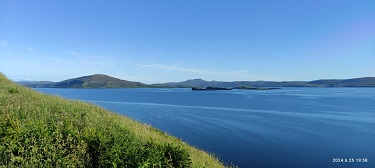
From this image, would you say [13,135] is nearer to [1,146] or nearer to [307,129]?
[1,146]

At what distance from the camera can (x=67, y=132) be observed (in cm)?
1005

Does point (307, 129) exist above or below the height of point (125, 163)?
below

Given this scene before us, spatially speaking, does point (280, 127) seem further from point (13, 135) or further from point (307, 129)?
point (13, 135)

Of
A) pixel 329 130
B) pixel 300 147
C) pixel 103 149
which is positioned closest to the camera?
pixel 103 149

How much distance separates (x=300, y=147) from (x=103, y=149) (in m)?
37.2

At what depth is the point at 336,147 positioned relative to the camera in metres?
40.2

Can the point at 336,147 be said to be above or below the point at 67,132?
below

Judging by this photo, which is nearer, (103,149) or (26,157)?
(26,157)

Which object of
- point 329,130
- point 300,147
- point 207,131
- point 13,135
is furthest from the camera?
point 329,130

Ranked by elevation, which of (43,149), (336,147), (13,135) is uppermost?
(13,135)

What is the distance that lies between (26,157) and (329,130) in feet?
185

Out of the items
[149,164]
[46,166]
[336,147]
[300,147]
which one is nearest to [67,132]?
[46,166]

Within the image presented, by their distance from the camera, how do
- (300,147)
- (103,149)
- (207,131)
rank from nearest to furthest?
(103,149) < (300,147) < (207,131)

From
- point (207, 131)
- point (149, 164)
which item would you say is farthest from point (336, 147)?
point (149, 164)
